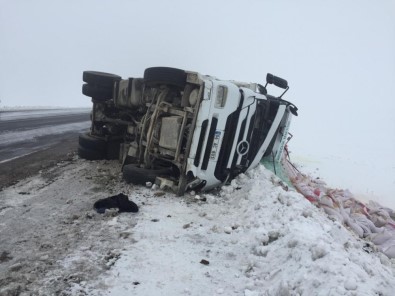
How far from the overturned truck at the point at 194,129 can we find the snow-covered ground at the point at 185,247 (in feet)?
1.21

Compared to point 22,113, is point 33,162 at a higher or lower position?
higher

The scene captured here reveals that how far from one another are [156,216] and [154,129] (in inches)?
67.1

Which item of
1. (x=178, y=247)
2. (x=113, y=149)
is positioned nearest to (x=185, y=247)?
(x=178, y=247)

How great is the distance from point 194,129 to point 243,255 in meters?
2.23

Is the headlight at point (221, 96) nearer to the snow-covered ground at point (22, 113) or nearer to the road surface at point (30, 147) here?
the road surface at point (30, 147)

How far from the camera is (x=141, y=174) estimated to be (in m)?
5.97

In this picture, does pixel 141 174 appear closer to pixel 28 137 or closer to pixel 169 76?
pixel 169 76

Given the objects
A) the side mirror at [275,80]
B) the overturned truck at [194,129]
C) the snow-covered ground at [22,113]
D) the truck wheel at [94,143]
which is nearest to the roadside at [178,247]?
the overturned truck at [194,129]

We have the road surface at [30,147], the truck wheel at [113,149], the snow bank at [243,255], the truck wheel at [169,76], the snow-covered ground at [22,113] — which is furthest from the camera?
the snow-covered ground at [22,113]

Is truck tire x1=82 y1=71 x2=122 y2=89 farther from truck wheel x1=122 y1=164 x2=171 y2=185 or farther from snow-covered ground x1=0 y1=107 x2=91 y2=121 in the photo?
snow-covered ground x1=0 y1=107 x2=91 y2=121

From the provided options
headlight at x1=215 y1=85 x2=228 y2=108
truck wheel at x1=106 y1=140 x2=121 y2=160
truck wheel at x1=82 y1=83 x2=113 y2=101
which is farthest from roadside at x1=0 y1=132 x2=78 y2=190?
headlight at x1=215 y1=85 x2=228 y2=108

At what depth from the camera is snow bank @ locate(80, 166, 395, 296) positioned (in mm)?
3010

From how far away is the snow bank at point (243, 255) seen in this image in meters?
3.01

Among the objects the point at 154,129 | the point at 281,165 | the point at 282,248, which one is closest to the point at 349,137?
the point at 281,165
